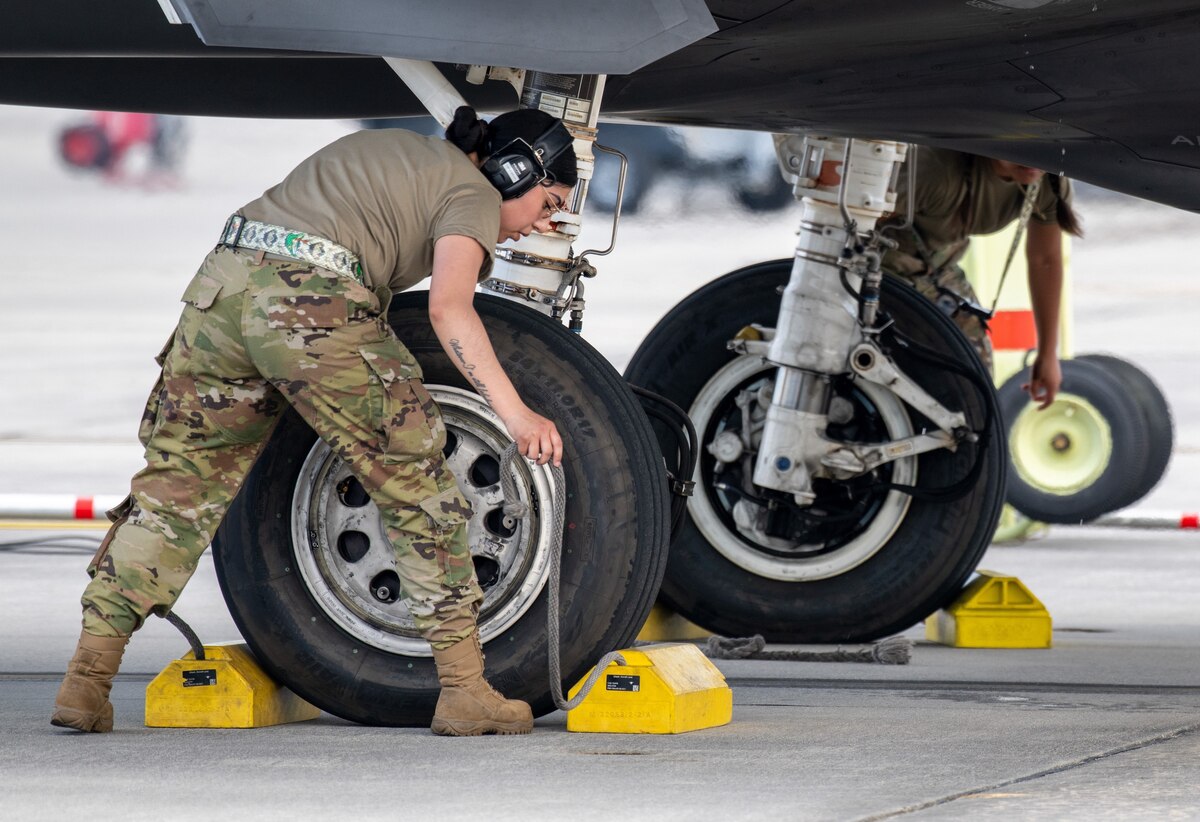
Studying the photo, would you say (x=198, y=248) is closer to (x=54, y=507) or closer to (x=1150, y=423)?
(x=54, y=507)

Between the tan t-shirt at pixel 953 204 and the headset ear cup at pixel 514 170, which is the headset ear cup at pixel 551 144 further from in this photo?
the tan t-shirt at pixel 953 204

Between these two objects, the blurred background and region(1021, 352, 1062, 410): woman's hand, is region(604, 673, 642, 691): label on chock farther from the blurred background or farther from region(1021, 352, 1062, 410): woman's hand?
the blurred background

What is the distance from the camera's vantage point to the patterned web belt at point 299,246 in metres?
3.38

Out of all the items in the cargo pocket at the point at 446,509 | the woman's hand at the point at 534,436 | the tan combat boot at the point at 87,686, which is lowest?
the tan combat boot at the point at 87,686

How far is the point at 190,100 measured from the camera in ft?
15.5

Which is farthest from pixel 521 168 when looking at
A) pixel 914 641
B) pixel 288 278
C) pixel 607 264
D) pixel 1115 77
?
pixel 607 264

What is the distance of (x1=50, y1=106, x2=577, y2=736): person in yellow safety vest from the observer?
132 inches

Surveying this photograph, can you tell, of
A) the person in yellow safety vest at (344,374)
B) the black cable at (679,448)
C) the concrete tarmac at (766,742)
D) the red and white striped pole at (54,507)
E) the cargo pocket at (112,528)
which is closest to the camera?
the concrete tarmac at (766,742)

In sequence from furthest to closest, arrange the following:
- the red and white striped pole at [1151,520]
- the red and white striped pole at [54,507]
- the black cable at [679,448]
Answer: the red and white striped pole at [1151,520]
the red and white striped pole at [54,507]
the black cable at [679,448]

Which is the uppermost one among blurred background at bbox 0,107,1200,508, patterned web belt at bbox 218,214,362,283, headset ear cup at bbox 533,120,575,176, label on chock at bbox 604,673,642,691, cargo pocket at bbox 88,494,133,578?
blurred background at bbox 0,107,1200,508

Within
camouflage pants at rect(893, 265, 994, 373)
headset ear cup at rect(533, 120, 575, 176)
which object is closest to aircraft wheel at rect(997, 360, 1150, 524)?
camouflage pants at rect(893, 265, 994, 373)

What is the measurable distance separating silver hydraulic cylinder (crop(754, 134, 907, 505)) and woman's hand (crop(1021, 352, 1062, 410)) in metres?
1.22

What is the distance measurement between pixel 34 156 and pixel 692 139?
6096 mm

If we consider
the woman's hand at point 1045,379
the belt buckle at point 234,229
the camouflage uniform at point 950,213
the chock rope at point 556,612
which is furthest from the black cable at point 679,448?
the woman's hand at point 1045,379
